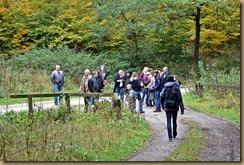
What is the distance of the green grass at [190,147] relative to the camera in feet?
27.0

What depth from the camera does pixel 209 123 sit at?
39.5ft

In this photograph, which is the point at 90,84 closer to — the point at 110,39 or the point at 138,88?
the point at 138,88

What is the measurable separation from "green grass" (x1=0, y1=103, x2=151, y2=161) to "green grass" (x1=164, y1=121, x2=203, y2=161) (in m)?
0.94

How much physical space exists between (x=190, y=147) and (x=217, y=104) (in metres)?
4.50

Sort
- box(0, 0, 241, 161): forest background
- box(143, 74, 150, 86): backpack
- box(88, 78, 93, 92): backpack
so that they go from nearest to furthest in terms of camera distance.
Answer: box(88, 78, 93, 92): backpack < box(143, 74, 150, 86): backpack < box(0, 0, 241, 161): forest background

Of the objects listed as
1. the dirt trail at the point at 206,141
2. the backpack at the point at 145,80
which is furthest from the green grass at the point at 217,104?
the backpack at the point at 145,80

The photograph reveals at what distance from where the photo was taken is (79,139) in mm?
9305

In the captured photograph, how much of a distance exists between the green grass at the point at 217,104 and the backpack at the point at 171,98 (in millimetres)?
1440

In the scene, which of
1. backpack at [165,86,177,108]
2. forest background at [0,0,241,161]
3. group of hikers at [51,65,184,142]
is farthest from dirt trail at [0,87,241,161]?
forest background at [0,0,241,161]

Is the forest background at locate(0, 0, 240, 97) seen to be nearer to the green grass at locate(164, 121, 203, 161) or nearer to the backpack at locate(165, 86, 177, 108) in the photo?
the green grass at locate(164, 121, 203, 161)

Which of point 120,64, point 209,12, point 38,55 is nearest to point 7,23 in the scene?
point 38,55

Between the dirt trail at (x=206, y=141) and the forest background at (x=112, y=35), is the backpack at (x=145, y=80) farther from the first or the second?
the forest background at (x=112, y=35)

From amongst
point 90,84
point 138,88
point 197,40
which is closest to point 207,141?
point 138,88

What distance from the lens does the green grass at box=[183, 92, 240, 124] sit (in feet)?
33.4
